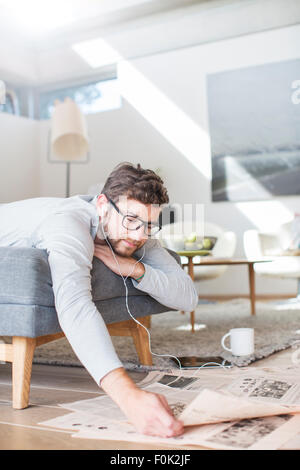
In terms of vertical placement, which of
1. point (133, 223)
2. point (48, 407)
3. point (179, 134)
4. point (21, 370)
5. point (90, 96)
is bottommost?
point (48, 407)

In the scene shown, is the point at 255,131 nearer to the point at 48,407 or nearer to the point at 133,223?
the point at 133,223

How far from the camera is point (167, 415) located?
1024 mm

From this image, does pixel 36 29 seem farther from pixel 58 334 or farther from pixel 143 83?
pixel 58 334

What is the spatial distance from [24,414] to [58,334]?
33 centimetres

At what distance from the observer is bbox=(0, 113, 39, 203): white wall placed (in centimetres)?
608

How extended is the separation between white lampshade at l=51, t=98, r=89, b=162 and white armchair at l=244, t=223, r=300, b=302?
1.87 m

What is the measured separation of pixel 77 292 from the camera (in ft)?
4.00

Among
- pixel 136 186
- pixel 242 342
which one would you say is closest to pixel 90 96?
pixel 242 342

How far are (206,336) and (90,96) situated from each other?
168 inches

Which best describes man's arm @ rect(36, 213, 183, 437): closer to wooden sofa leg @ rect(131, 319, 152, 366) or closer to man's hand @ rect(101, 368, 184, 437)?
man's hand @ rect(101, 368, 184, 437)

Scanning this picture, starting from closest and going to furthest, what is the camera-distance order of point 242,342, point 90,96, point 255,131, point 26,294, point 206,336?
1. point 26,294
2. point 242,342
3. point 206,336
4. point 255,131
5. point 90,96

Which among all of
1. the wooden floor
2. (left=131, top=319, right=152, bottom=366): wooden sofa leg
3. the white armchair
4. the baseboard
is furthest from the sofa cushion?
the baseboard

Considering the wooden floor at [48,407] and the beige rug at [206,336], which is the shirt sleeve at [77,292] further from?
the beige rug at [206,336]

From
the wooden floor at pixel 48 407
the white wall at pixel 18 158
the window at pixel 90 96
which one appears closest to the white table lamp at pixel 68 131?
the window at pixel 90 96
